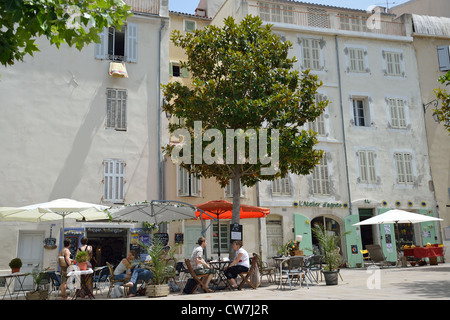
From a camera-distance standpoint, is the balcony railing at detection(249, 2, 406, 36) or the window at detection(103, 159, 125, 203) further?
the balcony railing at detection(249, 2, 406, 36)

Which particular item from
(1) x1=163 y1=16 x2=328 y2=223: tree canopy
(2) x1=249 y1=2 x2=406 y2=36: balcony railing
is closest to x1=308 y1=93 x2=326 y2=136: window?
(2) x1=249 y1=2 x2=406 y2=36: balcony railing

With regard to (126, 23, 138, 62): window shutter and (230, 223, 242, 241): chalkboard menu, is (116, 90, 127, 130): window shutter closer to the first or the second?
(126, 23, 138, 62): window shutter

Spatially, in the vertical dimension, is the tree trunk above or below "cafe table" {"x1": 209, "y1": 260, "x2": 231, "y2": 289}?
above

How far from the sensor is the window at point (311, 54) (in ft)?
67.5

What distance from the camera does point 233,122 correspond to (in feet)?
42.2

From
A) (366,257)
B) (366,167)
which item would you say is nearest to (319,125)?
(366,167)

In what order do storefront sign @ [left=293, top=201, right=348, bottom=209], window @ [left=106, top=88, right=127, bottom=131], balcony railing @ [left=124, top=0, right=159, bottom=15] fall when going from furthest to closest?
1. storefront sign @ [left=293, top=201, right=348, bottom=209]
2. balcony railing @ [left=124, top=0, right=159, bottom=15]
3. window @ [left=106, top=88, right=127, bottom=131]

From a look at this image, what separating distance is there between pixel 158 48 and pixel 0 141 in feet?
22.5

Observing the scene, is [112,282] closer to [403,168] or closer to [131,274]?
[131,274]

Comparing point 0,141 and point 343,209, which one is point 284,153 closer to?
point 343,209

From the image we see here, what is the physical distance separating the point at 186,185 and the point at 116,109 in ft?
12.7

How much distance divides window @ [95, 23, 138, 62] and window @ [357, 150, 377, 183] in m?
10.6

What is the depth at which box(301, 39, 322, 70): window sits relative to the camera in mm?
20577

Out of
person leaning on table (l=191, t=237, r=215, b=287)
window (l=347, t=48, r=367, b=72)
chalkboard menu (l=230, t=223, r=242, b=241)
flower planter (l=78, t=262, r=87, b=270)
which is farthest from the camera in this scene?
window (l=347, t=48, r=367, b=72)
